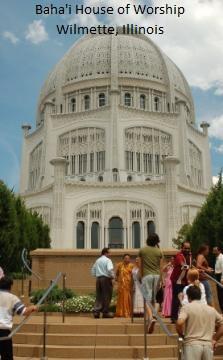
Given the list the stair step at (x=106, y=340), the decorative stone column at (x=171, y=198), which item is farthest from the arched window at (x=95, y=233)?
the stair step at (x=106, y=340)

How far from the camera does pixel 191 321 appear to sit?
21.0 ft

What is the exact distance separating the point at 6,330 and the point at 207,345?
300 centimetres

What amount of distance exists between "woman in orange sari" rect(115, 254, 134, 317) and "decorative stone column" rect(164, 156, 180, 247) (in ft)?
118

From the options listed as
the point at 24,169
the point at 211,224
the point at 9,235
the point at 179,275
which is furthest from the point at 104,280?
the point at 24,169

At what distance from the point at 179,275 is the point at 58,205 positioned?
132ft

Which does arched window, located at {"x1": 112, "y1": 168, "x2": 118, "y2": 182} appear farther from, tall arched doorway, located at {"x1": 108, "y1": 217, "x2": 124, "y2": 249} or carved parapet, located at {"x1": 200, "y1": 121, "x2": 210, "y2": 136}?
carved parapet, located at {"x1": 200, "y1": 121, "x2": 210, "y2": 136}

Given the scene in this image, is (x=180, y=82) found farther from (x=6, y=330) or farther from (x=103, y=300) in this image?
(x=6, y=330)

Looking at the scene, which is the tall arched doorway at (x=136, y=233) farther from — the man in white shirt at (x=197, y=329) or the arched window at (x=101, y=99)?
the man in white shirt at (x=197, y=329)

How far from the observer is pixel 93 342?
1000 cm

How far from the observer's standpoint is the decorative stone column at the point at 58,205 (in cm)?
4944

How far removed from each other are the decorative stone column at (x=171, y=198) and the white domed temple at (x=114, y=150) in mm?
108

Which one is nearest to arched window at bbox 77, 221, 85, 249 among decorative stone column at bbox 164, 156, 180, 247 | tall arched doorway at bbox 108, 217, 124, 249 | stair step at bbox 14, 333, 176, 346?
tall arched doorway at bbox 108, 217, 124, 249

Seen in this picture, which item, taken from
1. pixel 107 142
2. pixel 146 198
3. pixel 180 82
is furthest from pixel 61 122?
pixel 180 82

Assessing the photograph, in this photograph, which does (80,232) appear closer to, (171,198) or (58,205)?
(58,205)
